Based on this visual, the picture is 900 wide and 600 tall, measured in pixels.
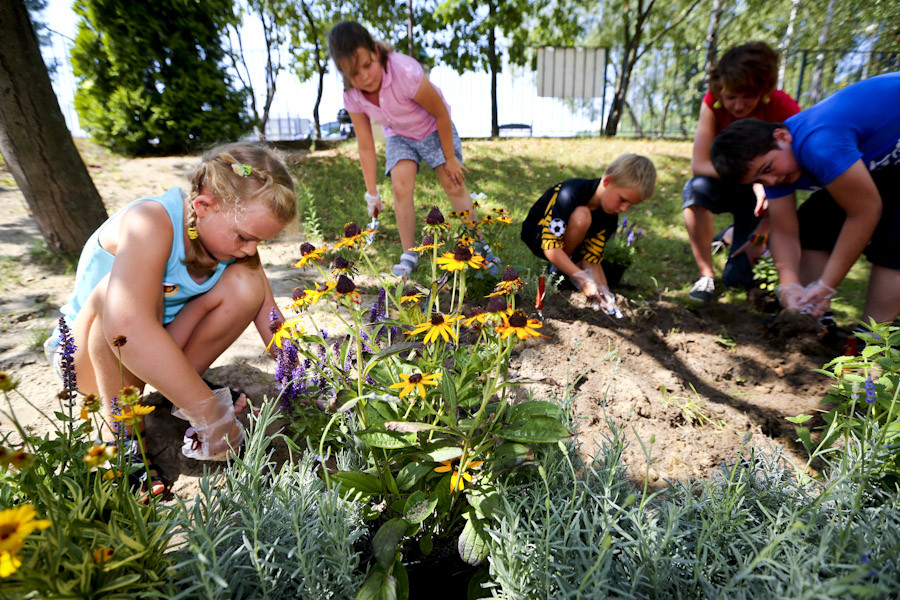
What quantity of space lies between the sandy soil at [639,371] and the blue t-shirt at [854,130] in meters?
0.84

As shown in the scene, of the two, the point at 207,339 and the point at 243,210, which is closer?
the point at 243,210

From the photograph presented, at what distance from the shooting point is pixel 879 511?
3.10 ft

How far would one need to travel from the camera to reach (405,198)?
322 cm

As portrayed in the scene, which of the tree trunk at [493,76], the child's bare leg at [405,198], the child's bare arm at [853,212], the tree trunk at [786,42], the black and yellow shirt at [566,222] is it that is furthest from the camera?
the tree trunk at [493,76]

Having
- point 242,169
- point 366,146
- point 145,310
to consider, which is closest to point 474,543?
point 145,310

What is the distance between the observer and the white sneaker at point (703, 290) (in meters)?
3.11

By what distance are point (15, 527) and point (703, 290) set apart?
3.42 metres

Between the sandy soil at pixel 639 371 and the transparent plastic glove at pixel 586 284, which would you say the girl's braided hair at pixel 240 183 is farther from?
the transparent plastic glove at pixel 586 284

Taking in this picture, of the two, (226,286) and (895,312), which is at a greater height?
(226,286)

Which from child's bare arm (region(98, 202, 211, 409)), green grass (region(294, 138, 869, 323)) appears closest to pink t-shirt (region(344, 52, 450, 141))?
green grass (region(294, 138, 869, 323))

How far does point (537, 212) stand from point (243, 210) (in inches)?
87.5

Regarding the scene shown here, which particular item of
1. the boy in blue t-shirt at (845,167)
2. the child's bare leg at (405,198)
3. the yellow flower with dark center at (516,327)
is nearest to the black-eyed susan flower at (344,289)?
the yellow flower with dark center at (516,327)

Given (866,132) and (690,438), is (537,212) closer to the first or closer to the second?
(866,132)

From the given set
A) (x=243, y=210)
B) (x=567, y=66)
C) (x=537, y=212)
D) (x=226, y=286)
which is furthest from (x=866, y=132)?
(x=567, y=66)
